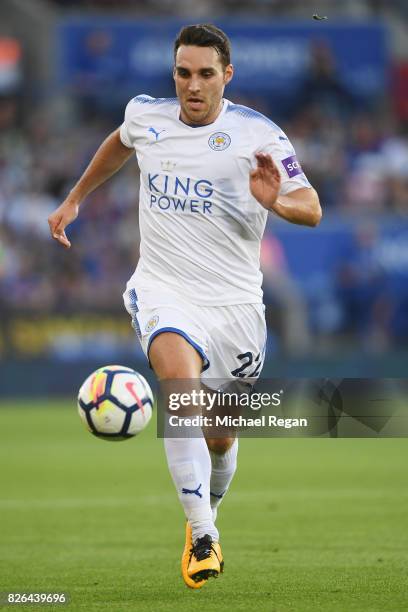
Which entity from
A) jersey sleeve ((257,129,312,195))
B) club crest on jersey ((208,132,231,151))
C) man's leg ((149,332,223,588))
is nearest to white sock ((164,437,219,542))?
man's leg ((149,332,223,588))

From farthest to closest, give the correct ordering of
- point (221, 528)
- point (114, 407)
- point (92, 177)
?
point (221, 528) → point (92, 177) → point (114, 407)

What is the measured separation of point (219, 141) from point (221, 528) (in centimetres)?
332

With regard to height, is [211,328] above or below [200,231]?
below

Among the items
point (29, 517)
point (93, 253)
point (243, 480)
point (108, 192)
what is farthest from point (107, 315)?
point (29, 517)

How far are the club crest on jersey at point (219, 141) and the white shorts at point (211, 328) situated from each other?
0.73 m

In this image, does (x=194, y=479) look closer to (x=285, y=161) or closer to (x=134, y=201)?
(x=285, y=161)

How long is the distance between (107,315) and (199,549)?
1390cm

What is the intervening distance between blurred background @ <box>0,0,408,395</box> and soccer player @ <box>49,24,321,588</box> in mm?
13008

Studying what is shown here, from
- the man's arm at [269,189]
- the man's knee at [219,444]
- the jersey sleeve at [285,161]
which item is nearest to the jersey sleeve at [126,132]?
the jersey sleeve at [285,161]

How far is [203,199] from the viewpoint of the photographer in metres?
6.40

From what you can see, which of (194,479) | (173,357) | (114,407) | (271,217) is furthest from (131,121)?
(271,217)

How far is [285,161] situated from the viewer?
627cm

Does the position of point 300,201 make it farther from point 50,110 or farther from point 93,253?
point 50,110

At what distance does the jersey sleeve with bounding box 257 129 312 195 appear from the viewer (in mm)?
6172
